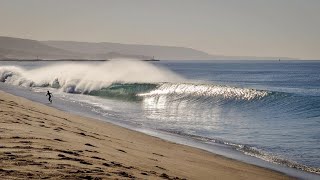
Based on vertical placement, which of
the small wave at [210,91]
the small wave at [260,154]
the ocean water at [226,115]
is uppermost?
the small wave at [210,91]

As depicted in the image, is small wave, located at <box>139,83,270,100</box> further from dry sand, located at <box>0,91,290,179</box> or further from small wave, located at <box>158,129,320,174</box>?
dry sand, located at <box>0,91,290,179</box>

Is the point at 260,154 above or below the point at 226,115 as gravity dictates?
below

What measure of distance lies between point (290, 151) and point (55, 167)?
1109cm

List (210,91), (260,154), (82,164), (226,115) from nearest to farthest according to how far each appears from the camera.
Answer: (82,164), (260,154), (226,115), (210,91)


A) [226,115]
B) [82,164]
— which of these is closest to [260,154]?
[82,164]

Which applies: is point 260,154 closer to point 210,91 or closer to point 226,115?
point 226,115

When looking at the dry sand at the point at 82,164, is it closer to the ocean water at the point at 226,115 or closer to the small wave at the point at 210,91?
the ocean water at the point at 226,115

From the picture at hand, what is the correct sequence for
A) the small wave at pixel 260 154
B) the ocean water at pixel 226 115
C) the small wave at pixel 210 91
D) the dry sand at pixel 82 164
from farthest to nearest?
1. the small wave at pixel 210 91
2. the ocean water at pixel 226 115
3. the small wave at pixel 260 154
4. the dry sand at pixel 82 164

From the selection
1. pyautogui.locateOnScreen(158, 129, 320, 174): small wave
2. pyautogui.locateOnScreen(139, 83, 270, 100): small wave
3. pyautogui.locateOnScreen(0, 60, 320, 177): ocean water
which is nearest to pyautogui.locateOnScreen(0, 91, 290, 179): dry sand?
pyautogui.locateOnScreen(158, 129, 320, 174): small wave

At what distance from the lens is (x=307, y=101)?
3181 centimetres

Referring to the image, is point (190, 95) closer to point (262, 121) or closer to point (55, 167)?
point (262, 121)

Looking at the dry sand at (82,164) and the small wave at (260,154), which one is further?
the small wave at (260,154)

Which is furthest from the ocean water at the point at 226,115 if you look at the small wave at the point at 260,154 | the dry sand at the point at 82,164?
the dry sand at the point at 82,164

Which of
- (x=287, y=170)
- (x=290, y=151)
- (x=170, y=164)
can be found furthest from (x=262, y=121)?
(x=170, y=164)
